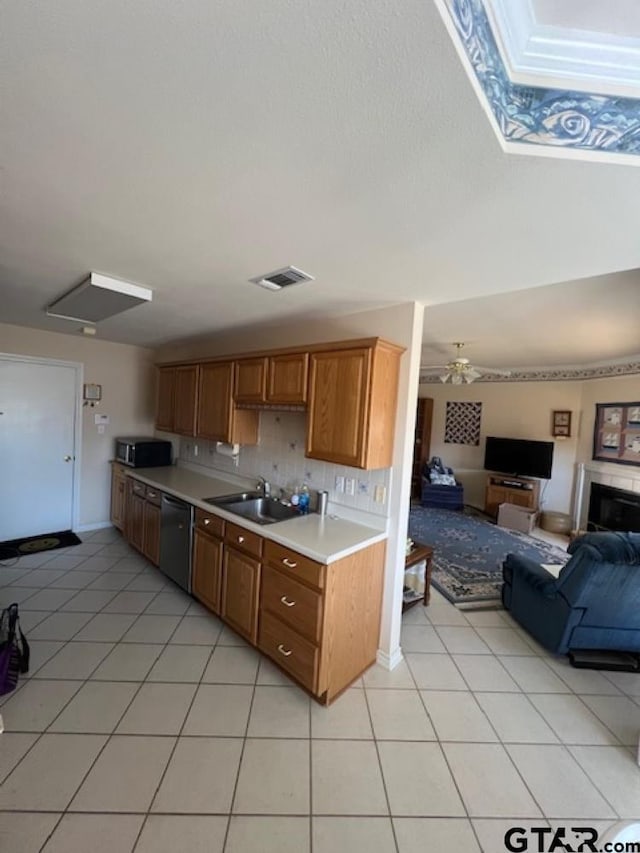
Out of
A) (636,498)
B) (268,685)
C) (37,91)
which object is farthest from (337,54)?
(636,498)

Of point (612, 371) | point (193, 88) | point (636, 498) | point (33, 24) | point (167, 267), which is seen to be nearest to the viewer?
point (33, 24)

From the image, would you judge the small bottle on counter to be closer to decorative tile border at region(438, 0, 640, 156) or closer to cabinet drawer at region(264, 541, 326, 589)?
cabinet drawer at region(264, 541, 326, 589)

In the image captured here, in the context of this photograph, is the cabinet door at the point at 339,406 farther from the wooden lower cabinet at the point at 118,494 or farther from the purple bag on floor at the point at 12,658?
the wooden lower cabinet at the point at 118,494

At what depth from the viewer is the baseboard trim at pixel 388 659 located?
7.59 ft

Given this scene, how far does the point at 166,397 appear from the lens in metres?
3.89

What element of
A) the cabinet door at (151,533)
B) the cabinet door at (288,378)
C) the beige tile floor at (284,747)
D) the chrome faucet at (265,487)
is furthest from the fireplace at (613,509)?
the cabinet door at (151,533)

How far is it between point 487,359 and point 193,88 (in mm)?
5359

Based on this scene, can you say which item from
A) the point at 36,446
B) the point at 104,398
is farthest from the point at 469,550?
the point at 36,446

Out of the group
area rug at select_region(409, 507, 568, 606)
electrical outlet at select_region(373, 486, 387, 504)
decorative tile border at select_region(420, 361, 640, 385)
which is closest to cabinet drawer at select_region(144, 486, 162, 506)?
electrical outlet at select_region(373, 486, 387, 504)

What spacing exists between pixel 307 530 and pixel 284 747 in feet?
3.44

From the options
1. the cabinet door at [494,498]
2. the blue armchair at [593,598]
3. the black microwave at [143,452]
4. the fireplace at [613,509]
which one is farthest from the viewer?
the cabinet door at [494,498]

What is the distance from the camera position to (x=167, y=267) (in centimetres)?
194

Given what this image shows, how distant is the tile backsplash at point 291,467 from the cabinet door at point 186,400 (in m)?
0.39

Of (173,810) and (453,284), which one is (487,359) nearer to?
(453,284)
